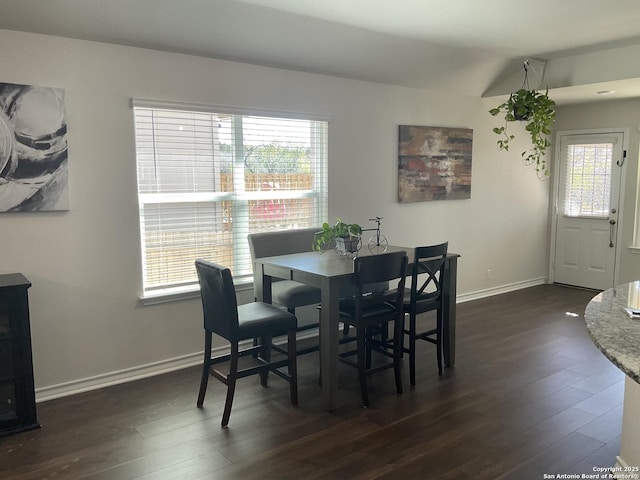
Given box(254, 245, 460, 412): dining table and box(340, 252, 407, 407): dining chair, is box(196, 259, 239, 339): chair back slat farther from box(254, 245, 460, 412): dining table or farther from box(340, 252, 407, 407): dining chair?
box(340, 252, 407, 407): dining chair

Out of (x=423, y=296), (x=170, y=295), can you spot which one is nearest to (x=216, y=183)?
(x=170, y=295)

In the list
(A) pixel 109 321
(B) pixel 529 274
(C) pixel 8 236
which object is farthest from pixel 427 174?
(C) pixel 8 236

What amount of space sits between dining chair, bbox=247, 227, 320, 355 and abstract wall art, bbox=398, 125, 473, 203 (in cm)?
131

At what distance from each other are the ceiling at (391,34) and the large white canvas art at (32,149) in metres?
0.39

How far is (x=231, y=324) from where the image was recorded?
9.62ft

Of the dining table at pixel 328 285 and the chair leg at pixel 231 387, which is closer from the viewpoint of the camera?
the chair leg at pixel 231 387

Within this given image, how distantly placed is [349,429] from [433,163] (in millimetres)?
3278

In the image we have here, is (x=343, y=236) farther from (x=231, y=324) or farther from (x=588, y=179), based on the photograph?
(x=588, y=179)

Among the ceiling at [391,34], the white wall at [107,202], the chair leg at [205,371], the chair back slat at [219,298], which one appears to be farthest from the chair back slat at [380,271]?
the ceiling at [391,34]

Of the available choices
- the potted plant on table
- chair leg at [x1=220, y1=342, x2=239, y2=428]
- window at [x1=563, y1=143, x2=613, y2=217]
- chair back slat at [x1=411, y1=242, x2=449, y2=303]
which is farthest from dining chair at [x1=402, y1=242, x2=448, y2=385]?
window at [x1=563, y1=143, x2=613, y2=217]

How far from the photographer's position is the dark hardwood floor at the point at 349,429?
2.51m

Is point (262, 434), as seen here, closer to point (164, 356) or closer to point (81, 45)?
point (164, 356)

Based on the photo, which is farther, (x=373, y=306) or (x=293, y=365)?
(x=373, y=306)

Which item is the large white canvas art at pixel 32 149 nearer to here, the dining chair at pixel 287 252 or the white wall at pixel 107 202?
the white wall at pixel 107 202
